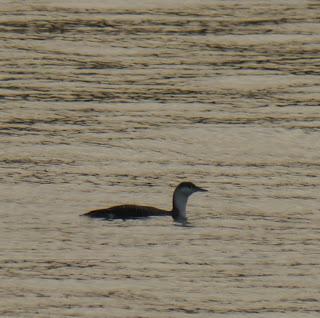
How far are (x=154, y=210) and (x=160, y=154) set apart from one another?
15.2 feet

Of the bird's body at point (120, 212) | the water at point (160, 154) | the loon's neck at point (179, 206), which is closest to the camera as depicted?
the water at point (160, 154)

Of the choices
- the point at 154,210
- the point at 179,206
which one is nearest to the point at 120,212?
the point at 154,210

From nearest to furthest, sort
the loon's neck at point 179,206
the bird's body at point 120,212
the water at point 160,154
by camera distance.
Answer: the water at point 160,154, the bird's body at point 120,212, the loon's neck at point 179,206

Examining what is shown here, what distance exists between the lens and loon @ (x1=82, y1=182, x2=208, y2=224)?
29.3m

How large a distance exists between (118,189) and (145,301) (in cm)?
765

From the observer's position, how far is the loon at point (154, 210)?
1154 inches

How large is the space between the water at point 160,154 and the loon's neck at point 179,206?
0.27 m

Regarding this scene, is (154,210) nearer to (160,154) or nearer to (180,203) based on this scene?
Result: (180,203)

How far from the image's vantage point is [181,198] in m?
30.0

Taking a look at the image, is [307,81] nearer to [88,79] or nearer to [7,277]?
[88,79]

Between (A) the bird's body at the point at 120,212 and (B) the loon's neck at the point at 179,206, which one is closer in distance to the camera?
(A) the bird's body at the point at 120,212

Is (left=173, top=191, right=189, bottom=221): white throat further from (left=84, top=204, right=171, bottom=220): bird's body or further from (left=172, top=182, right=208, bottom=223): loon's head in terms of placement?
(left=84, top=204, right=171, bottom=220): bird's body

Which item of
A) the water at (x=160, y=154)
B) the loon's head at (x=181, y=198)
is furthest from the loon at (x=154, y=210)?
the water at (x=160, y=154)

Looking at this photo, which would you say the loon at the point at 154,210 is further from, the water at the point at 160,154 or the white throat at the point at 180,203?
the water at the point at 160,154
